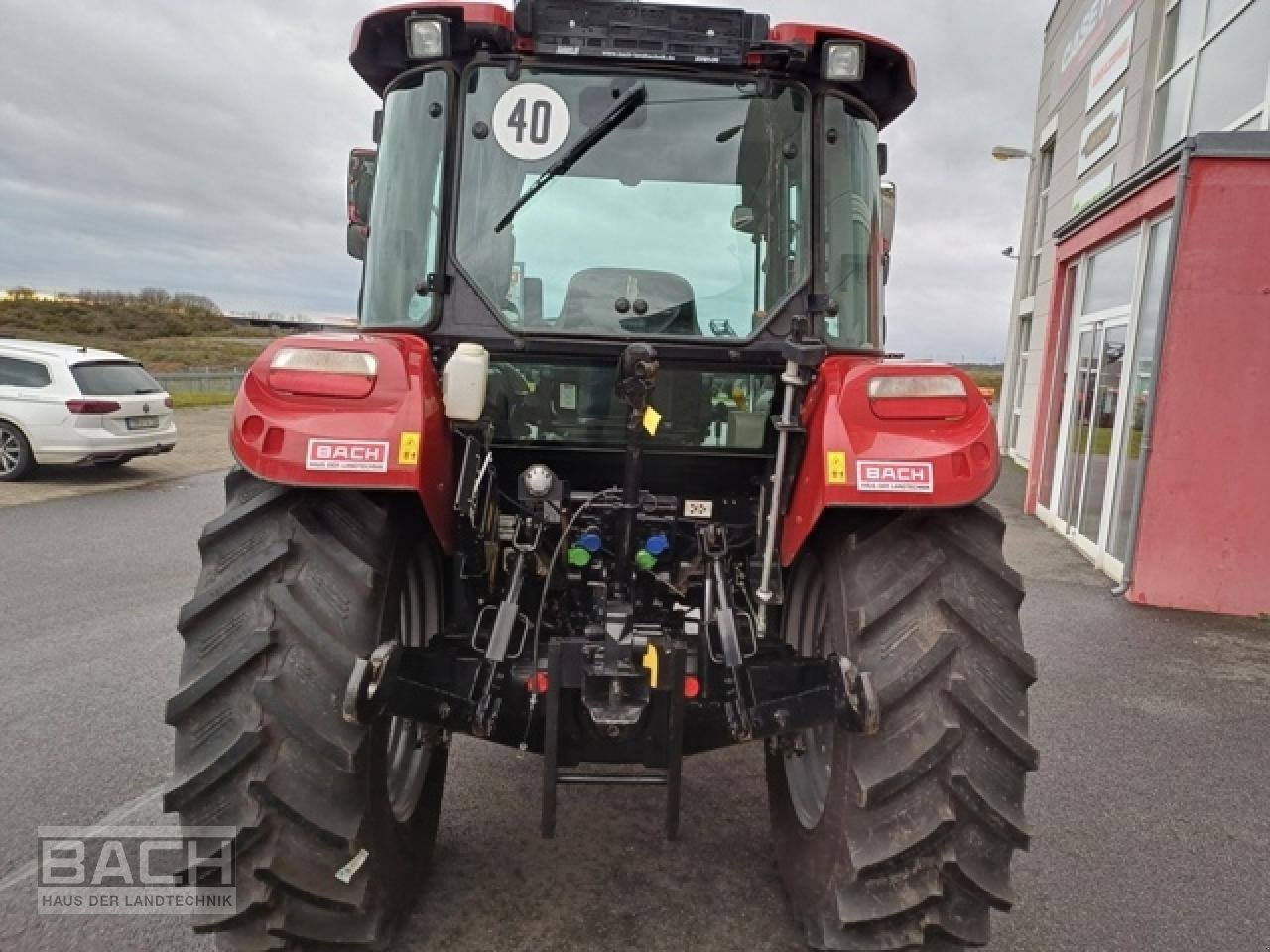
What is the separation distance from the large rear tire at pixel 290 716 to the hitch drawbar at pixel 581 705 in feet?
0.35

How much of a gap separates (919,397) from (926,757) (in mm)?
906

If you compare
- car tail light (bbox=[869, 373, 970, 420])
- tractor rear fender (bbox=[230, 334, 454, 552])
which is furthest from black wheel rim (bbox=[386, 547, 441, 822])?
car tail light (bbox=[869, 373, 970, 420])

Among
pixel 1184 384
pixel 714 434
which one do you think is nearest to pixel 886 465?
pixel 714 434

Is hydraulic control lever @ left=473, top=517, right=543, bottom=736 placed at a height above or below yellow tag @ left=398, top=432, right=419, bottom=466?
below

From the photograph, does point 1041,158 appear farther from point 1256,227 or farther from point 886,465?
point 886,465

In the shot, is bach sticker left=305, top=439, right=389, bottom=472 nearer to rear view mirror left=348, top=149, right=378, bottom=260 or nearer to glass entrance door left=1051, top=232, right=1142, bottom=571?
rear view mirror left=348, top=149, right=378, bottom=260

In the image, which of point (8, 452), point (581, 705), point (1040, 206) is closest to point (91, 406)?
point (8, 452)

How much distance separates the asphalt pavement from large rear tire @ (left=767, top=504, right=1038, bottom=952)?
23.8 inches

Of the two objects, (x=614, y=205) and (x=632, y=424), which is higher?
(x=614, y=205)

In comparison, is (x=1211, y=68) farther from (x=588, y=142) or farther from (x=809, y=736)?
(x=809, y=736)

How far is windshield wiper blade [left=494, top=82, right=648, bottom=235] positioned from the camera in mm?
2553

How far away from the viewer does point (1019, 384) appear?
774 inches

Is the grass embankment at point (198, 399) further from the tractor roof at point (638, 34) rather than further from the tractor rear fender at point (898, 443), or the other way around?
the tractor rear fender at point (898, 443)

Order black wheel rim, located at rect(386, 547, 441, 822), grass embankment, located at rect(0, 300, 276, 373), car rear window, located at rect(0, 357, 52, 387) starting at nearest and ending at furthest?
black wheel rim, located at rect(386, 547, 441, 822), car rear window, located at rect(0, 357, 52, 387), grass embankment, located at rect(0, 300, 276, 373)
